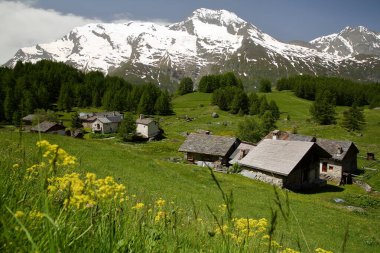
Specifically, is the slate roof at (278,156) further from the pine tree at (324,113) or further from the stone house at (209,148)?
the pine tree at (324,113)

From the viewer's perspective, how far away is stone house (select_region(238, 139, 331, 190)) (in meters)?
51.7

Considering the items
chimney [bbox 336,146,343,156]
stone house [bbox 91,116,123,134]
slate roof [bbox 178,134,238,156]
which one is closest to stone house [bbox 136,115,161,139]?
stone house [bbox 91,116,123,134]

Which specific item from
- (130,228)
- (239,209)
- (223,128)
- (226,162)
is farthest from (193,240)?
(223,128)

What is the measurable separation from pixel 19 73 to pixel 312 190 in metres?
172

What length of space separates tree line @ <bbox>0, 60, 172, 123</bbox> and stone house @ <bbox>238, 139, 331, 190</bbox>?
4198 inches

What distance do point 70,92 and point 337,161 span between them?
140 metres

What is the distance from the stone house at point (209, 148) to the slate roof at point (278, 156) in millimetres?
14152

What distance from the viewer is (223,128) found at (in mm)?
126500

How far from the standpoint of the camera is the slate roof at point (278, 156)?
52.0 metres

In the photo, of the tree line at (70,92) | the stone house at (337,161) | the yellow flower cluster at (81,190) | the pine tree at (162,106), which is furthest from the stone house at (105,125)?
the yellow flower cluster at (81,190)

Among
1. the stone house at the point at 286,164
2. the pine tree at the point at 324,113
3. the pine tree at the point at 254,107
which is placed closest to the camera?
the stone house at the point at 286,164

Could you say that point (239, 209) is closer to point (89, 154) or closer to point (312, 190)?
point (89, 154)

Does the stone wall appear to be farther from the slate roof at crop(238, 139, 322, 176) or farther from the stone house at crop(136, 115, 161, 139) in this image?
the stone house at crop(136, 115, 161, 139)

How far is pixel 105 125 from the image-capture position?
421ft
